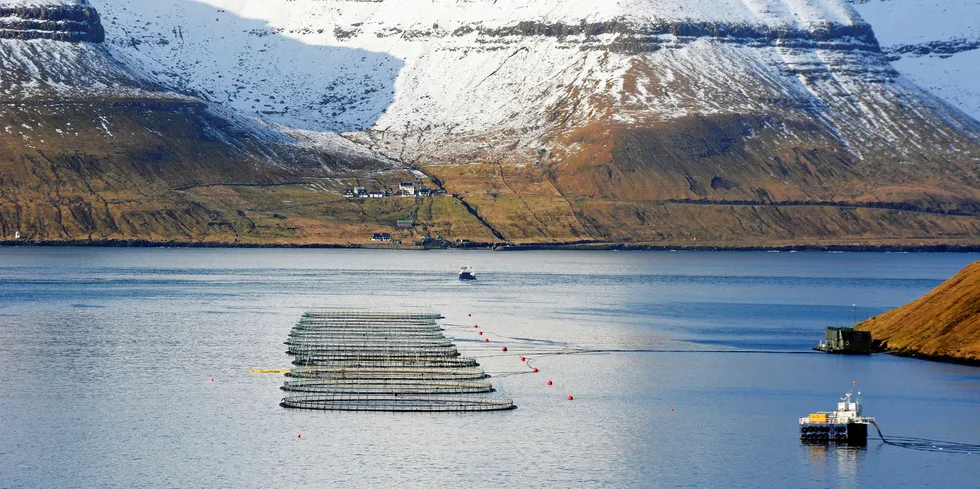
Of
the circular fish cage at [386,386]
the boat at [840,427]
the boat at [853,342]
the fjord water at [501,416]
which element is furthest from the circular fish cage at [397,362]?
the boat at [840,427]

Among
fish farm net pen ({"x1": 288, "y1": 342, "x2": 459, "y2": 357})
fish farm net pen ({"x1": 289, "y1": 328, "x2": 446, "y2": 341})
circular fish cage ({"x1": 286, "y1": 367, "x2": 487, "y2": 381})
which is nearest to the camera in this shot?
circular fish cage ({"x1": 286, "y1": 367, "x2": 487, "y2": 381})

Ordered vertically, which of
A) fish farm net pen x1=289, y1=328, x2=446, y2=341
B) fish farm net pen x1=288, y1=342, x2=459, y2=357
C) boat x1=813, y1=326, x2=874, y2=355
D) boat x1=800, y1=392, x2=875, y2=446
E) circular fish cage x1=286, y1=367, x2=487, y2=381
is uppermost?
boat x1=813, y1=326, x2=874, y2=355

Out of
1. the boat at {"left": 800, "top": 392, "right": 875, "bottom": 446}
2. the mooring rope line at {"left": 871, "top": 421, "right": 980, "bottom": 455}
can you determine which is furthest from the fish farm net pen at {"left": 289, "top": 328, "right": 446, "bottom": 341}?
the mooring rope line at {"left": 871, "top": 421, "right": 980, "bottom": 455}

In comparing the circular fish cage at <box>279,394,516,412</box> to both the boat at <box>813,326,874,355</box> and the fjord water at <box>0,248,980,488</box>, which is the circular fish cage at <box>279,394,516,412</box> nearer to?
the fjord water at <box>0,248,980,488</box>

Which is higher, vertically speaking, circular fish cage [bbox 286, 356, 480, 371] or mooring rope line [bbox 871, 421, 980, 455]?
circular fish cage [bbox 286, 356, 480, 371]

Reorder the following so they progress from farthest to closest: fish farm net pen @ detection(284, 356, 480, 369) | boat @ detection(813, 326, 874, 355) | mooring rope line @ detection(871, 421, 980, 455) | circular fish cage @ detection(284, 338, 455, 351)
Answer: circular fish cage @ detection(284, 338, 455, 351) → boat @ detection(813, 326, 874, 355) → fish farm net pen @ detection(284, 356, 480, 369) → mooring rope line @ detection(871, 421, 980, 455)

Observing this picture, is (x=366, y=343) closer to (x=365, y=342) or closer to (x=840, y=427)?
(x=365, y=342)

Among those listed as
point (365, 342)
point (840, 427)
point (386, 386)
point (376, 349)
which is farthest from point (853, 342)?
point (386, 386)
